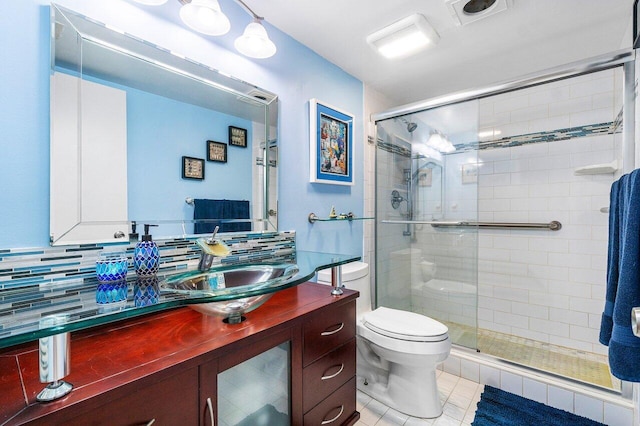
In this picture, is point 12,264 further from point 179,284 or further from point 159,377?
point 159,377

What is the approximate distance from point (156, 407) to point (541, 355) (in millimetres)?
2642

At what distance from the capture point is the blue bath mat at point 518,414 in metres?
1.57

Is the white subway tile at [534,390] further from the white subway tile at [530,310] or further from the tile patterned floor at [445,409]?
the white subway tile at [530,310]

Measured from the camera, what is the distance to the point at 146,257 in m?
1.09

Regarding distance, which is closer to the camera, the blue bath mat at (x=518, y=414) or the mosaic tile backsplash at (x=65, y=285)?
the mosaic tile backsplash at (x=65, y=285)

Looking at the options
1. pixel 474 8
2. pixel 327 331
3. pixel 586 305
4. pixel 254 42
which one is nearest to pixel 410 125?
pixel 474 8

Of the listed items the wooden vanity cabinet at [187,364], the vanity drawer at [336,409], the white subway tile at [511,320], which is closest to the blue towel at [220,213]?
the wooden vanity cabinet at [187,364]

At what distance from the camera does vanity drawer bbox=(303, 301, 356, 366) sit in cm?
116

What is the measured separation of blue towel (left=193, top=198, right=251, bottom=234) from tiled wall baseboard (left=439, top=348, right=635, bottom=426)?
5.70 ft

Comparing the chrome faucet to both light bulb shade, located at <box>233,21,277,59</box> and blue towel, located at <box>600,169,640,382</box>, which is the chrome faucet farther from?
blue towel, located at <box>600,169,640,382</box>

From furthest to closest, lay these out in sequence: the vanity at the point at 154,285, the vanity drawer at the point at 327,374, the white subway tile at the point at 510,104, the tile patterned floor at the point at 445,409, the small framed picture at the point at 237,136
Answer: the white subway tile at the point at 510,104 < the tile patterned floor at the point at 445,409 < the small framed picture at the point at 237,136 < the vanity drawer at the point at 327,374 < the vanity at the point at 154,285

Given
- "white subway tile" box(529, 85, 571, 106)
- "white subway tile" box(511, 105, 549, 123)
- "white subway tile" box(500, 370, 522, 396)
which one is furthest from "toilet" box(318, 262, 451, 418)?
"white subway tile" box(529, 85, 571, 106)

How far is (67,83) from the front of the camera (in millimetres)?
1012

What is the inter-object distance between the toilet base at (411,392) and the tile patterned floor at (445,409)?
31mm
